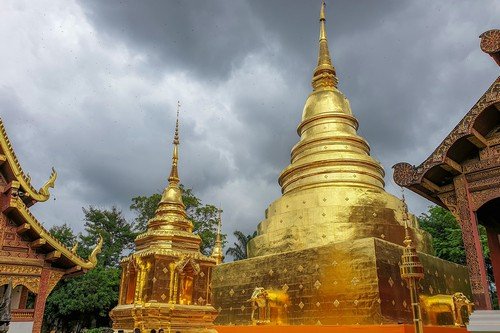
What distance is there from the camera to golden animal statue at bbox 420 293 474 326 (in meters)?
9.70

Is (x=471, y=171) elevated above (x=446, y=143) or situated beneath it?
situated beneath

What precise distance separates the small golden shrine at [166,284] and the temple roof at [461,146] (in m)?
6.24

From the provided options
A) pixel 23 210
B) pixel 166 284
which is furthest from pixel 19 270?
pixel 166 284

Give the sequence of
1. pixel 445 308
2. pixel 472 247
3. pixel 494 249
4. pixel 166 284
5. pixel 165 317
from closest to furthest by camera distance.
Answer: pixel 472 247
pixel 494 249
pixel 445 308
pixel 165 317
pixel 166 284

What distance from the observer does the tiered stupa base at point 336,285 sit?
9383mm

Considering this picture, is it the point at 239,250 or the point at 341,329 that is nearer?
the point at 341,329

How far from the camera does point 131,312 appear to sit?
33.1 ft

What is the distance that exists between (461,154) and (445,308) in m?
5.26

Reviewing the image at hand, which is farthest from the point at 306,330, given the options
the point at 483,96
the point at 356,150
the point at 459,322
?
the point at 356,150

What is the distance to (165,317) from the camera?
32.7 ft

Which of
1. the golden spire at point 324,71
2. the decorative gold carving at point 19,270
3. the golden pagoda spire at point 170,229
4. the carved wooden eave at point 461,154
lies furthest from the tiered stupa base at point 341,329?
the golden spire at point 324,71

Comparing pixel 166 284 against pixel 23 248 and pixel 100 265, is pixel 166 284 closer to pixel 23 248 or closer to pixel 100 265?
pixel 23 248

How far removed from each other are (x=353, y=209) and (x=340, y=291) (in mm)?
2530

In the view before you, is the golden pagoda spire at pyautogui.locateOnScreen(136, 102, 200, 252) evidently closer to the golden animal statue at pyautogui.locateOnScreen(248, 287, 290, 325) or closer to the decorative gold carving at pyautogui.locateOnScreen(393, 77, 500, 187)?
the golden animal statue at pyautogui.locateOnScreen(248, 287, 290, 325)
